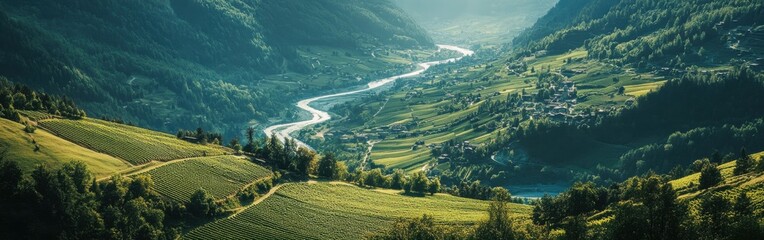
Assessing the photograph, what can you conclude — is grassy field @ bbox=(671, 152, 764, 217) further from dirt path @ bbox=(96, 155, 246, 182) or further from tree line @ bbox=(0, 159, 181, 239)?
dirt path @ bbox=(96, 155, 246, 182)

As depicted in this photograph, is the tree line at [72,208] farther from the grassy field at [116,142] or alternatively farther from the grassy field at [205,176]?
the grassy field at [116,142]

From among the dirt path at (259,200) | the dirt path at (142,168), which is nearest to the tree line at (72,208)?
the dirt path at (142,168)

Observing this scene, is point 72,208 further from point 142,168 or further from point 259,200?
point 259,200

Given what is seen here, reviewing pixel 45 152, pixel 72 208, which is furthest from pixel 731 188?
pixel 45 152

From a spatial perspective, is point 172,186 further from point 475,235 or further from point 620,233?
point 620,233

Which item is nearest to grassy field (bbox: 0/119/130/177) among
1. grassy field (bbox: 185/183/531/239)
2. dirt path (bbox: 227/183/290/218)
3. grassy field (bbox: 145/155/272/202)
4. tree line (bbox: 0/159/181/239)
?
tree line (bbox: 0/159/181/239)
